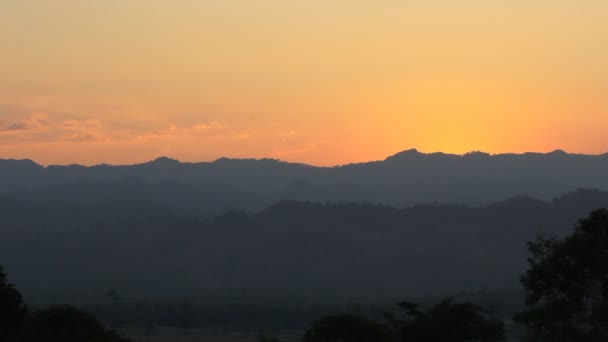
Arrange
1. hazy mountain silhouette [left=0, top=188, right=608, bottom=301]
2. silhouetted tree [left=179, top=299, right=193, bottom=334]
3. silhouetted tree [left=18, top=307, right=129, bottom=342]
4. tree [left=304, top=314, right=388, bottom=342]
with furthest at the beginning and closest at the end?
hazy mountain silhouette [left=0, top=188, right=608, bottom=301] → silhouetted tree [left=179, top=299, right=193, bottom=334] → tree [left=304, top=314, right=388, bottom=342] → silhouetted tree [left=18, top=307, right=129, bottom=342]

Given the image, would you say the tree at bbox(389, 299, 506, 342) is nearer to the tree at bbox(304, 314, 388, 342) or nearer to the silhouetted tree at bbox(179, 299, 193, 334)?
the tree at bbox(304, 314, 388, 342)

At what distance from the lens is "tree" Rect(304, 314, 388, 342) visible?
118 ft

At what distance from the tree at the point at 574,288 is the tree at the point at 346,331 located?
10.0 metres

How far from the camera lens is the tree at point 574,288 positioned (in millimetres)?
25547

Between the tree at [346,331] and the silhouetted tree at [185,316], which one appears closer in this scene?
the tree at [346,331]

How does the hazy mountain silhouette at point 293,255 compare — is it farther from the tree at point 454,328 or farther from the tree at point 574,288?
the tree at point 574,288

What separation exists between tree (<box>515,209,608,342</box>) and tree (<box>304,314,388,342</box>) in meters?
10.0

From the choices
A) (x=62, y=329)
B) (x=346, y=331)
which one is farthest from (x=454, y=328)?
(x=62, y=329)

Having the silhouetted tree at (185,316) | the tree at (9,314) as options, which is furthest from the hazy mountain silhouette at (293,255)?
the tree at (9,314)

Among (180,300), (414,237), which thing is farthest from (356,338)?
(414,237)

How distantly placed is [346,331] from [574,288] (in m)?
12.1

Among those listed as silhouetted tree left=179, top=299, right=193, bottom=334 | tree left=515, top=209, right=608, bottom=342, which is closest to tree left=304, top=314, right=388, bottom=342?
tree left=515, top=209, right=608, bottom=342

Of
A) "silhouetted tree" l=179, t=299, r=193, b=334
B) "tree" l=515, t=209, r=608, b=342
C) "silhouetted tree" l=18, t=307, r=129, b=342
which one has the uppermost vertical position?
"tree" l=515, t=209, r=608, b=342

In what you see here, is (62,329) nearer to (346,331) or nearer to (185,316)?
(346,331)
